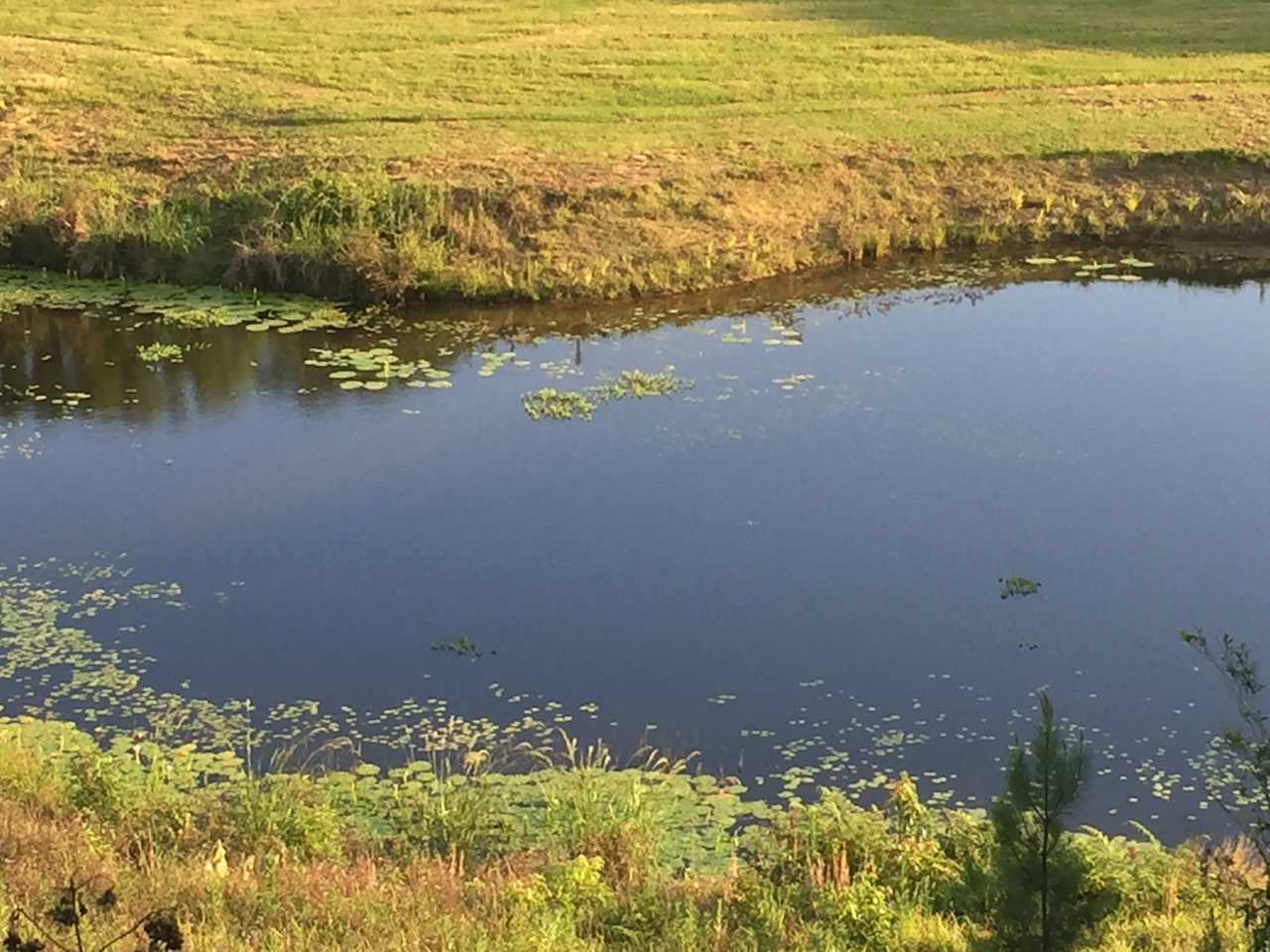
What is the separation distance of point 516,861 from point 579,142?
15.8 meters

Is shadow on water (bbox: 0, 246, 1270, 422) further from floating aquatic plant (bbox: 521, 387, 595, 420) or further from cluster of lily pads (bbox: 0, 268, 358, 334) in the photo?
floating aquatic plant (bbox: 521, 387, 595, 420)

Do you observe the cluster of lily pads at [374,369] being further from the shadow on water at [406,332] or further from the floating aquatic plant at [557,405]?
the floating aquatic plant at [557,405]

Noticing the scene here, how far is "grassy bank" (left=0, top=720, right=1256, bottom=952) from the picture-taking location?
264 inches

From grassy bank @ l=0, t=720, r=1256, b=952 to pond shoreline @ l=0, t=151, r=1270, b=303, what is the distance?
10220 mm

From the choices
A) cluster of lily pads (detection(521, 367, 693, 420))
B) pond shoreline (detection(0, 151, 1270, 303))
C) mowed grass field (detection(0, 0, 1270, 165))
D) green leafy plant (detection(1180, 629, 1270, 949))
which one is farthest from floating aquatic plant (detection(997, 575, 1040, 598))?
mowed grass field (detection(0, 0, 1270, 165))

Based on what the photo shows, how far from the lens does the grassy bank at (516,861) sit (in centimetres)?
671

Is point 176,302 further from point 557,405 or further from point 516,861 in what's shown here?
point 516,861

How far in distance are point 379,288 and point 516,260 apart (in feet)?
5.34

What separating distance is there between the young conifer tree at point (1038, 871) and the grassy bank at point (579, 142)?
14.4m

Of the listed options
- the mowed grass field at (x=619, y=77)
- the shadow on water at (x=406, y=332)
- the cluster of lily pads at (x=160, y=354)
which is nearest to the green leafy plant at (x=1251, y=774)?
the shadow on water at (x=406, y=332)

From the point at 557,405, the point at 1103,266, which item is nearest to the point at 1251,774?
the point at 557,405

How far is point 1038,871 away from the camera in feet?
17.9

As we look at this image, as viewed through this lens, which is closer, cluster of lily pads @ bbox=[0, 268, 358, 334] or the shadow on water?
the shadow on water

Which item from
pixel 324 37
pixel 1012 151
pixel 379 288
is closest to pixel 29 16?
pixel 324 37
